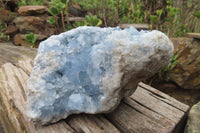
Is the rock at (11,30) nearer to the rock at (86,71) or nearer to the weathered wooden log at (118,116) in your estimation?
the weathered wooden log at (118,116)

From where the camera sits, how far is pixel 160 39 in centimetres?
92

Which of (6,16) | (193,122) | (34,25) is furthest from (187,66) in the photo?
(6,16)

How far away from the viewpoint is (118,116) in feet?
4.12

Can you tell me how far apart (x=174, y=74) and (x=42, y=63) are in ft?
7.81

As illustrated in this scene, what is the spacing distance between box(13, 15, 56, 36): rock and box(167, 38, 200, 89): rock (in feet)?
10.9

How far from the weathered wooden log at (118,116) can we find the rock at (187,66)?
1.32m

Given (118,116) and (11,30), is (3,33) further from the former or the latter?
(118,116)

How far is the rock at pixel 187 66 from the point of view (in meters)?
2.54

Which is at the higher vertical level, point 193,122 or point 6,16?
point 6,16

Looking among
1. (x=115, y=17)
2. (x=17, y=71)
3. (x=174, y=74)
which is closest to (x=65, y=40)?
(x=17, y=71)

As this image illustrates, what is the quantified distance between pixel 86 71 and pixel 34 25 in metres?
3.84

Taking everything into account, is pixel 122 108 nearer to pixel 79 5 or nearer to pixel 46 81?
pixel 46 81

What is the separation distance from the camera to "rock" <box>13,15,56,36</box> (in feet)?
13.8

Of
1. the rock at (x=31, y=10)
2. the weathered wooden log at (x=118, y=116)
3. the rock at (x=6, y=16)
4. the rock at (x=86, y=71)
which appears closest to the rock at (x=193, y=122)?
the weathered wooden log at (x=118, y=116)
